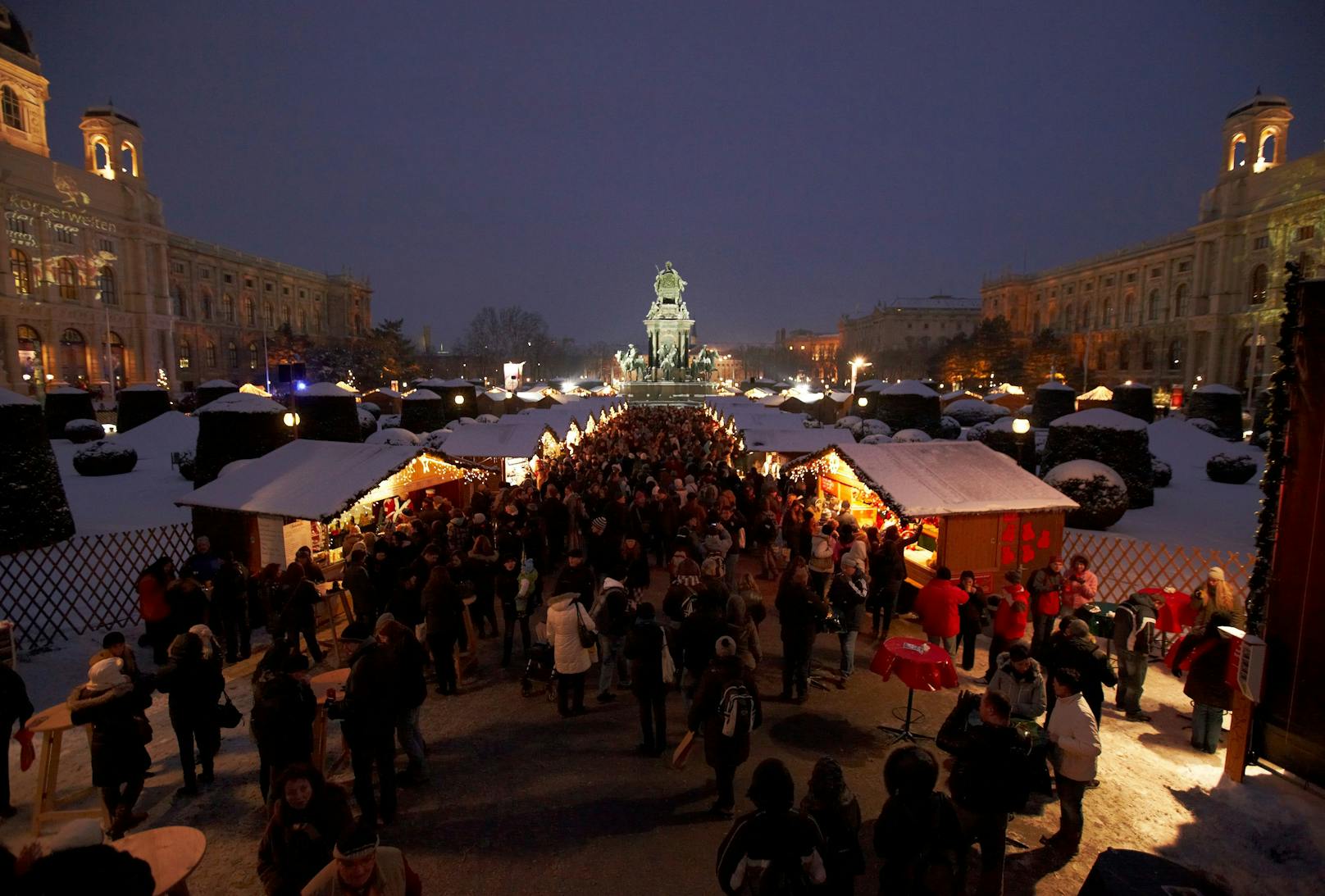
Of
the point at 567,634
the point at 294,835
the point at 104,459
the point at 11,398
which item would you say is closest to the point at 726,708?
the point at 567,634

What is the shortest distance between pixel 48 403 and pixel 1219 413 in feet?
186

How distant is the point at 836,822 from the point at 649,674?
3.22m

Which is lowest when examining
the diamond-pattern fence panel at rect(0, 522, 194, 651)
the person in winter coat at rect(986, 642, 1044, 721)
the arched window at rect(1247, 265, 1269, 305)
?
the diamond-pattern fence panel at rect(0, 522, 194, 651)

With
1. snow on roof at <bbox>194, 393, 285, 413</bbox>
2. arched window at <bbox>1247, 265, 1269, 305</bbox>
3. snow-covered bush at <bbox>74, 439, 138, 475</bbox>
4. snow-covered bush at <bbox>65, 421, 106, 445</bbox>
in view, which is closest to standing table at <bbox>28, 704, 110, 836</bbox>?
snow on roof at <bbox>194, 393, 285, 413</bbox>

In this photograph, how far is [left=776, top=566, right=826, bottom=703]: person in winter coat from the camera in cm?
793

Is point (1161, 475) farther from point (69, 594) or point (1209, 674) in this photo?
point (69, 594)

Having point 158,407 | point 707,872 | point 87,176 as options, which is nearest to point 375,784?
point 707,872

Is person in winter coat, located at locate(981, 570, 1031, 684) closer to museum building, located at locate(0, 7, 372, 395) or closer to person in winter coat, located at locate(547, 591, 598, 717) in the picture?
person in winter coat, located at locate(547, 591, 598, 717)

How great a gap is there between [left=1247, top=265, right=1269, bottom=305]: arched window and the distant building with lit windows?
4.0 inches

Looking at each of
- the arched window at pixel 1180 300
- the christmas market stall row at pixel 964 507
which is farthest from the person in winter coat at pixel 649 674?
the arched window at pixel 1180 300

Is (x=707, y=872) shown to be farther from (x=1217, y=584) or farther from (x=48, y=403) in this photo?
(x=48, y=403)

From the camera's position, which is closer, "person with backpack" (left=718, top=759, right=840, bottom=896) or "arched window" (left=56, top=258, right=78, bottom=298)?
"person with backpack" (left=718, top=759, right=840, bottom=896)

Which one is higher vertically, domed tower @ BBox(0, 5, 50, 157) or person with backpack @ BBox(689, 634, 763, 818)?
domed tower @ BBox(0, 5, 50, 157)

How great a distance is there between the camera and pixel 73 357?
5012 centimetres
